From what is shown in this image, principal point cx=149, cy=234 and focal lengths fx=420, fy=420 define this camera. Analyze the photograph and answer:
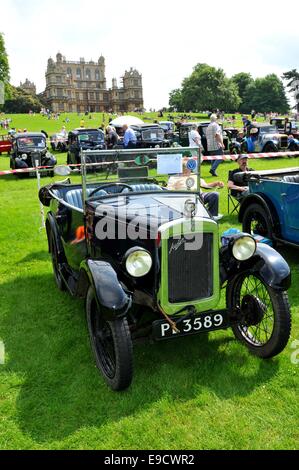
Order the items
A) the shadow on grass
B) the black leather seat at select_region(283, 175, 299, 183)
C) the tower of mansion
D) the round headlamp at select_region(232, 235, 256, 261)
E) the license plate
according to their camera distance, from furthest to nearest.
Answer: the tower of mansion < the black leather seat at select_region(283, 175, 299, 183) < the round headlamp at select_region(232, 235, 256, 261) < the license plate < the shadow on grass

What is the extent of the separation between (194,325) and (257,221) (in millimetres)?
3495

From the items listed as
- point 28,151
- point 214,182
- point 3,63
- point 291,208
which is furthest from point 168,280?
point 3,63

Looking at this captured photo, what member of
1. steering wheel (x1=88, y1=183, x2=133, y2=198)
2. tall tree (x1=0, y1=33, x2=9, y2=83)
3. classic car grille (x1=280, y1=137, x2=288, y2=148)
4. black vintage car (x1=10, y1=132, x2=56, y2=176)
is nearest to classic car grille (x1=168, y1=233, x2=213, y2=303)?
steering wheel (x1=88, y1=183, x2=133, y2=198)

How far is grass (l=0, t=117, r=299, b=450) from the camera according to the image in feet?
9.23

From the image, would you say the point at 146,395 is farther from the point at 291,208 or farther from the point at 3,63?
the point at 3,63

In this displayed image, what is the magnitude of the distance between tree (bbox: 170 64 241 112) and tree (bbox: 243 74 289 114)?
987 centimetres

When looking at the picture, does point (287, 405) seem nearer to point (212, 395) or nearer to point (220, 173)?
point (212, 395)

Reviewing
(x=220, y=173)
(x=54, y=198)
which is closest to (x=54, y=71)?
(x=220, y=173)

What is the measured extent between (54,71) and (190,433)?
12107 centimetres

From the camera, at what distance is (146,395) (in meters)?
3.22

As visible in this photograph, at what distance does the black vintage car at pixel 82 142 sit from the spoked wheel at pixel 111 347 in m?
14.8

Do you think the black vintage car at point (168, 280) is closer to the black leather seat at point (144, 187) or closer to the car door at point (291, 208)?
the black leather seat at point (144, 187)

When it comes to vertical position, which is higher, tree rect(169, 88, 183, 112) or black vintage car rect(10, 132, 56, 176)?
tree rect(169, 88, 183, 112)

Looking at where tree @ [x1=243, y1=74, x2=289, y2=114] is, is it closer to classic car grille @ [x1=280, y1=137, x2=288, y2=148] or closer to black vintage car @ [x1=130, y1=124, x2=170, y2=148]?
black vintage car @ [x1=130, y1=124, x2=170, y2=148]
